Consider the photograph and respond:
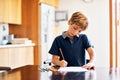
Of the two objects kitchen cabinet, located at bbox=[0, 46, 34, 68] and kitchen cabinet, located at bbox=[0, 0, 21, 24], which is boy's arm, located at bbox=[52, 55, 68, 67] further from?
kitchen cabinet, located at bbox=[0, 0, 21, 24]

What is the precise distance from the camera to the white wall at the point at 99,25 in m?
5.51

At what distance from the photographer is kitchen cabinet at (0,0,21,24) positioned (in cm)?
408

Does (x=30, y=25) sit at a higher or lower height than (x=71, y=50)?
higher

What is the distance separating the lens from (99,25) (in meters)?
5.57

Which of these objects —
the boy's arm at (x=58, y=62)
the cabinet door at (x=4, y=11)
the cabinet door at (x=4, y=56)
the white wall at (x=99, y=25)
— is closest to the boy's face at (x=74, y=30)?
the boy's arm at (x=58, y=62)

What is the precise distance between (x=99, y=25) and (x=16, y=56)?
7.37ft

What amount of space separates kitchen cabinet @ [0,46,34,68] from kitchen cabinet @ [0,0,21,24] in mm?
528

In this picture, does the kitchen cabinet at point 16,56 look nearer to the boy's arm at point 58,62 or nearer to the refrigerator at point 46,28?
the refrigerator at point 46,28

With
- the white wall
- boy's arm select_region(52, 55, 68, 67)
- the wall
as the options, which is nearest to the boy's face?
boy's arm select_region(52, 55, 68, 67)

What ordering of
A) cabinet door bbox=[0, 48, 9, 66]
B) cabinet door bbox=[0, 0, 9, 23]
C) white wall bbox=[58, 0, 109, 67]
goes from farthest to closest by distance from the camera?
white wall bbox=[58, 0, 109, 67], cabinet door bbox=[0, 0, 9, 23], cabinet door bbox=[0, 48, 9, 66]

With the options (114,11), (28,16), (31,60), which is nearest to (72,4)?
(114,11)

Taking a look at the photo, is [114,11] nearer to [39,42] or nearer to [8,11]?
[39,42]

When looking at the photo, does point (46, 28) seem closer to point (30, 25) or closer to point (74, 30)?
point (30, 25)

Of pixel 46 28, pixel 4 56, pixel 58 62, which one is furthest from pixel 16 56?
pixel 58 62
